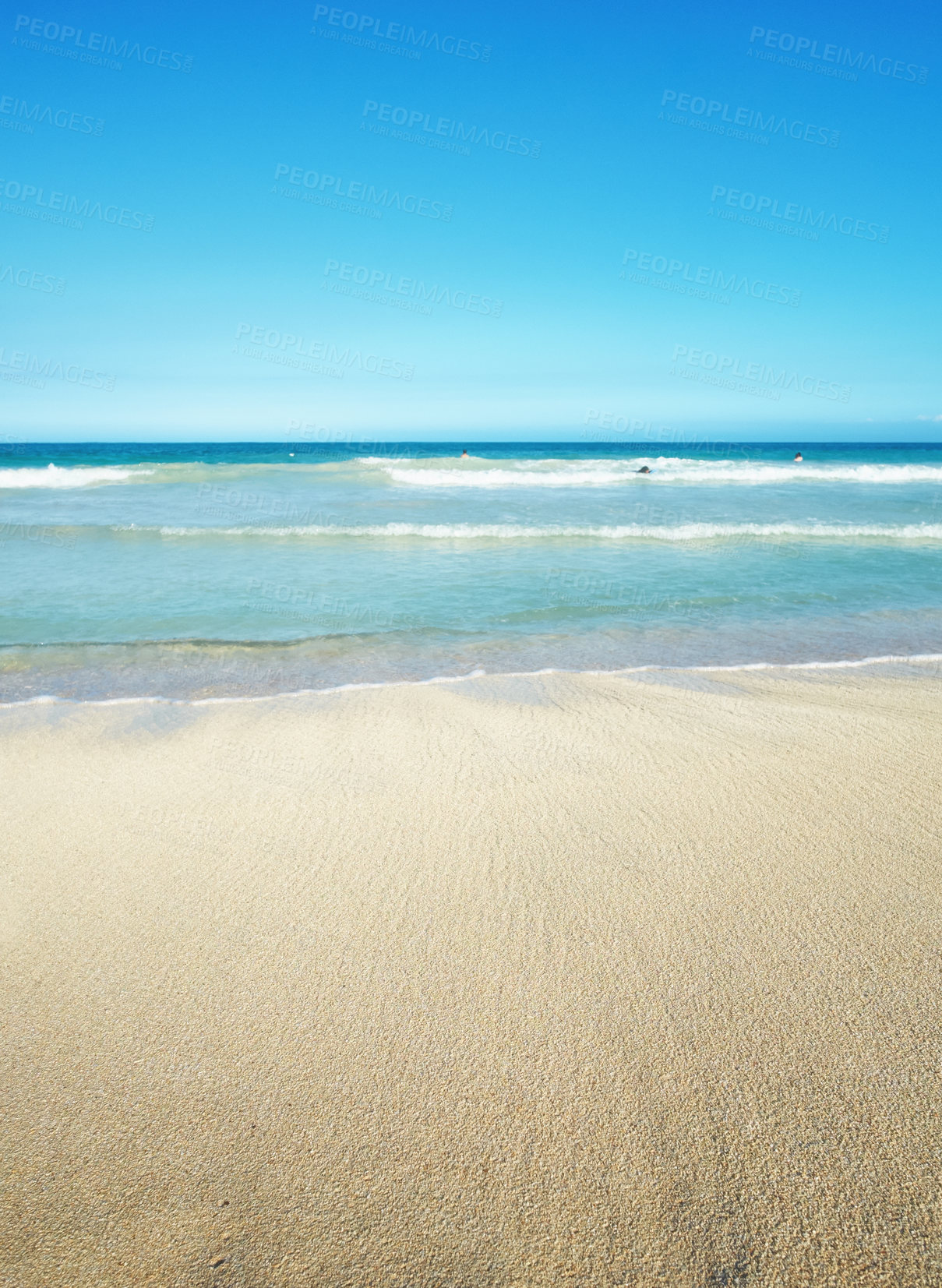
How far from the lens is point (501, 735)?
504cm

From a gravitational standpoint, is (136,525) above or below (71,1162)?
above

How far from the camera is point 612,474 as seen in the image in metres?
33.4

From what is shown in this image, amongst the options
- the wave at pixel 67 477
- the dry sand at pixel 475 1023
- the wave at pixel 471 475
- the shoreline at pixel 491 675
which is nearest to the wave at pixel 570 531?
the shoreline at pixel 491 675

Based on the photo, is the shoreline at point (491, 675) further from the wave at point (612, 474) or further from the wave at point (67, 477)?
the wave at point (67, 477)

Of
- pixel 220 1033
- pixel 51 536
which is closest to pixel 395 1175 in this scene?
pixel 220 1033

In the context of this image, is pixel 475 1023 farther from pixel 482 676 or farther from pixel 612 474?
pixel 612 474

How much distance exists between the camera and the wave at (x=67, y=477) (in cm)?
2934

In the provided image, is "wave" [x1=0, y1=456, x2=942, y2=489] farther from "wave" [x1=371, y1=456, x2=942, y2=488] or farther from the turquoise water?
the turquoise water

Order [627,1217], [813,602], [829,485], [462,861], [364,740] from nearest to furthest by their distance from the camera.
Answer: [627,1217], [462,861], [364,740], [813,602], [829,485]

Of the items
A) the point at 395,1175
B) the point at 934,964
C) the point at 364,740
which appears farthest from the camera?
the point at 364,740

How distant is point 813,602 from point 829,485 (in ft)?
80.7

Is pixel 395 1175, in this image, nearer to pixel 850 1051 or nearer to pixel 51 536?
pixel 850 1051

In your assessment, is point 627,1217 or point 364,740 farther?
point 364,740

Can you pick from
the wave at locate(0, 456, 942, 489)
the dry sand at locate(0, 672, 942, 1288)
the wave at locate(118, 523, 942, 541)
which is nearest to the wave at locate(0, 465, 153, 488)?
the wave at locate(0, 456, 942, 489)
